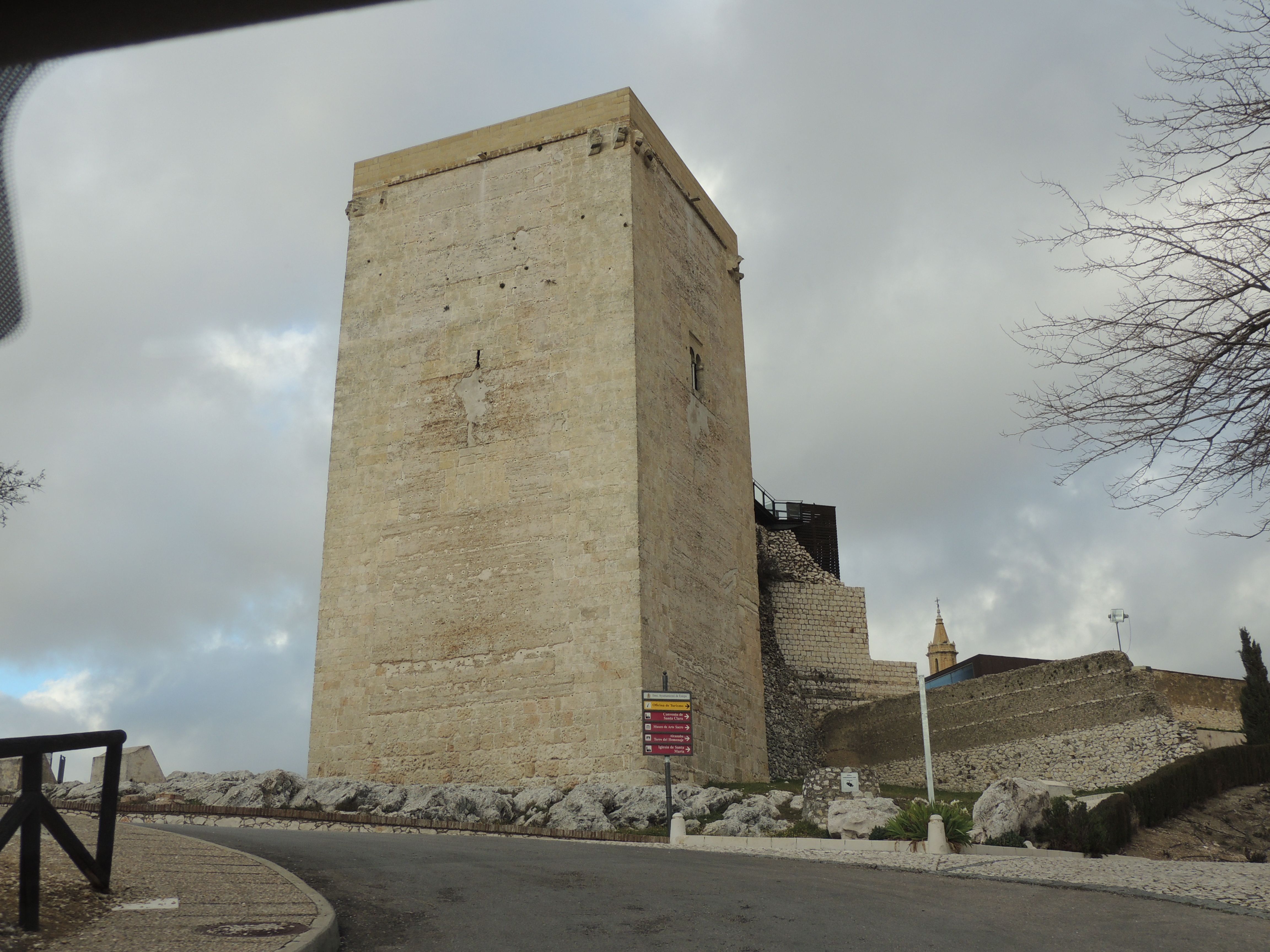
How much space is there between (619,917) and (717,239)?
19657 millimetres

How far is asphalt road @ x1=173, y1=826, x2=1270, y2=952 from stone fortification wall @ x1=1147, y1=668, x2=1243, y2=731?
47.4 ft

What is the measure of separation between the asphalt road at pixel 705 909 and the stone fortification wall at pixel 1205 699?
569 inches

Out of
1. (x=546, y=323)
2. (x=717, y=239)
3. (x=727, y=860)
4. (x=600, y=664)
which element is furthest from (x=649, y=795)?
(x=717, y=239)

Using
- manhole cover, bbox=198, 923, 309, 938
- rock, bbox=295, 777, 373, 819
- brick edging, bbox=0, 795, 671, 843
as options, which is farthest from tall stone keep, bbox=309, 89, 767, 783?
manhole cover, bbox=198, 923, 309, 938

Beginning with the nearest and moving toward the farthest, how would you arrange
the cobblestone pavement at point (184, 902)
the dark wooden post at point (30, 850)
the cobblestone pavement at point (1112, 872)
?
1. the cobblestone pavement at point (184, 902)
2. the dark wooden post at point (30, 850)
3. the cobblestone pavement at point (1112, 872)

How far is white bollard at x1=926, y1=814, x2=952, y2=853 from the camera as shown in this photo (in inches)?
392

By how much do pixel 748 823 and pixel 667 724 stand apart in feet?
6.08

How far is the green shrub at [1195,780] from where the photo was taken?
13758 millimetres

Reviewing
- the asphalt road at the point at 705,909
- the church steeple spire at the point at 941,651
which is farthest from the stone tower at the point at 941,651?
the asphalt road at the point at 705,909

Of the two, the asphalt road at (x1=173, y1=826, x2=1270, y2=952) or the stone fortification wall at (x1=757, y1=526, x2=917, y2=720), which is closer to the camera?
the asphalt road at (x1=173, y1=826, x2=1270, y2=952)

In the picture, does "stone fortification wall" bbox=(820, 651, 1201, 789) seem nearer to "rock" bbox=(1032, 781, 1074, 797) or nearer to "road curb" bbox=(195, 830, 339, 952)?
"rock" bbox=(1032, 781, 1074, 797)

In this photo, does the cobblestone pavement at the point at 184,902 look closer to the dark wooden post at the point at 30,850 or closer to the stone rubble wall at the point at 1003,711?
the dark wooden post at the point at 30,850

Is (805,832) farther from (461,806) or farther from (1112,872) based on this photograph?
(461,806)

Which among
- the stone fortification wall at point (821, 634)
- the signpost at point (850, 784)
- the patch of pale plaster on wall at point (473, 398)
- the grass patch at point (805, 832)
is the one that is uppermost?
the patch of pale plaster on wall at point (473, 398)
